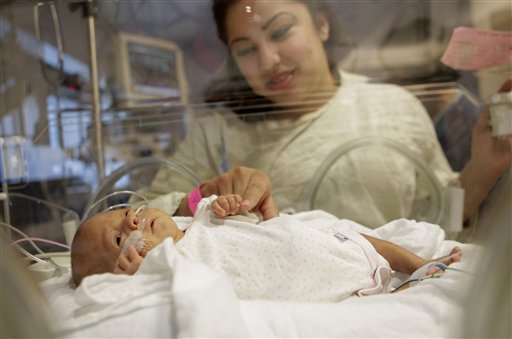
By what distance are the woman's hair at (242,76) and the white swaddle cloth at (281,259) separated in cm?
77

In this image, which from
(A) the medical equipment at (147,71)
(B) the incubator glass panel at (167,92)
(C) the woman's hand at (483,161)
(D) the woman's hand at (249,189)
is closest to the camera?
(D) the woman's hand at (249,189)

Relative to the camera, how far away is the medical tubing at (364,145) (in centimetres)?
151

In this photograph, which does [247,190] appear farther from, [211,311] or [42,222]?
[42,222]

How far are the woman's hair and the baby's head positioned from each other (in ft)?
2.60

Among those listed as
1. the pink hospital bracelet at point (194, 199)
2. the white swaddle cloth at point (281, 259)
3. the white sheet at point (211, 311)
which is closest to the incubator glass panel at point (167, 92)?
the pink hospital bracelet at point (194, 199)

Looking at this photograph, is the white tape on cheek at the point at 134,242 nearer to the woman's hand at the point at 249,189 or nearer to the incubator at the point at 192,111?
the woman's hand at the point at 249,189

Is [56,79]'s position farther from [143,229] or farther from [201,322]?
[201,322]

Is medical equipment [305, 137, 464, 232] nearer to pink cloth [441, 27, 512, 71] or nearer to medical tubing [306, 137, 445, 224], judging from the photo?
medical tubing [306, 137, 445, 224]

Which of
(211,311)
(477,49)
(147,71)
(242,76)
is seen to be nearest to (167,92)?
(147,71)

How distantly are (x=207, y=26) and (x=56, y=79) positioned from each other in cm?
59

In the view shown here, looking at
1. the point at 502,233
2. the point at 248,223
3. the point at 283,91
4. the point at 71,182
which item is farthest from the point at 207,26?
the point at 502,233

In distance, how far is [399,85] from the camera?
1.68m

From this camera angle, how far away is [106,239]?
849mm

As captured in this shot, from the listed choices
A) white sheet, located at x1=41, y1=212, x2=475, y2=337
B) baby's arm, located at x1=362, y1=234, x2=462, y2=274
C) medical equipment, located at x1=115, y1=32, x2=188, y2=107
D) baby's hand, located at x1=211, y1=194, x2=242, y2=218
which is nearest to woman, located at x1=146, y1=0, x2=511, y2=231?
medical equipment, located at x1=115, y1=32, x2=188, y2=107
